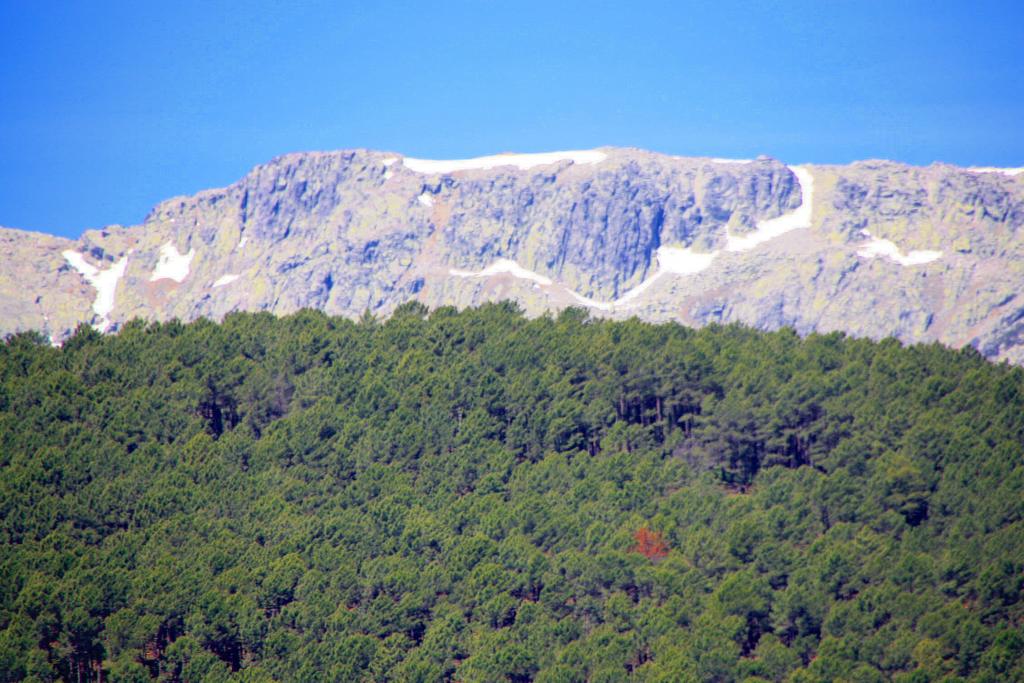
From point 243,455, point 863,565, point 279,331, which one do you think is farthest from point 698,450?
point 279,331

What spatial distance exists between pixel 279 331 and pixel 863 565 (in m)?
63.4

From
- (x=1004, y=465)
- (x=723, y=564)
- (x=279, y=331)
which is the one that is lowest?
(x=723, y=564)

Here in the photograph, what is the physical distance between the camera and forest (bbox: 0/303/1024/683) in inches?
3531

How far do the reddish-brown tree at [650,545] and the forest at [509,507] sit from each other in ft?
0.63

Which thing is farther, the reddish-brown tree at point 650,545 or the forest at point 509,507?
the reddish-brown tree at point 650,545

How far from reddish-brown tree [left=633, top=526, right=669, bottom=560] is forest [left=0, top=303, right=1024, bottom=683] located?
19 cm

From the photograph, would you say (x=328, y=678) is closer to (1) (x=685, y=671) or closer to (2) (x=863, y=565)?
(1) (x=685, y=671)

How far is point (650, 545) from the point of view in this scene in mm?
100188

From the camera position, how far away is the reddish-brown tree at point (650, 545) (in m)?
99.6

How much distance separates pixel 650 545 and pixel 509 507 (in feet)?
39.4

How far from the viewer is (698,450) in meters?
113

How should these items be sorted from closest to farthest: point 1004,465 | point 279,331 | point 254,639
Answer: point 254,639, point 1004,465, point 279,331

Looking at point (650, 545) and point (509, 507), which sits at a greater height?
point (509, 507)

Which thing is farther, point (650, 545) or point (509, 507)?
point (509, 507)
